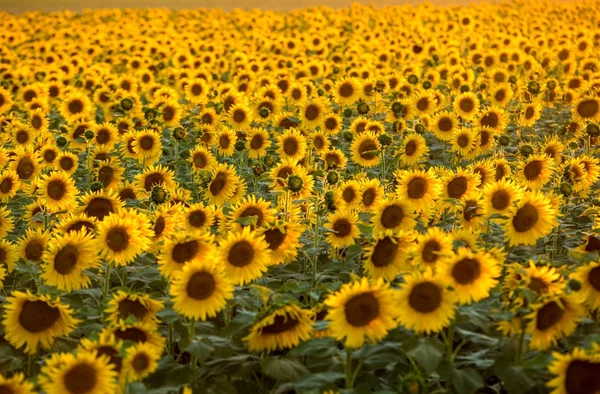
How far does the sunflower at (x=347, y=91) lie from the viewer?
30.5 ft

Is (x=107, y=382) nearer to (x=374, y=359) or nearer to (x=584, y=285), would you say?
(x=374, y=359)

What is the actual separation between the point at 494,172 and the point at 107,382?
144 inches

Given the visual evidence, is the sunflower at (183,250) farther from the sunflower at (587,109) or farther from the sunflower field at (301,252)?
the sunflower at (587,109)

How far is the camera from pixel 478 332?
3.97 m

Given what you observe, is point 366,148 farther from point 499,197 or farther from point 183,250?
point 183,250

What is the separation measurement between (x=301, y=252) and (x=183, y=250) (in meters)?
1.44

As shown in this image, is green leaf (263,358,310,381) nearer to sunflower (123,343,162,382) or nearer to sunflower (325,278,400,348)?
sunflower (325,278,400,348)

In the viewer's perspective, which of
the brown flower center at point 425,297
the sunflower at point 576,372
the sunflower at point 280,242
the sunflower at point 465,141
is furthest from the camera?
the sunflower at point 465,141

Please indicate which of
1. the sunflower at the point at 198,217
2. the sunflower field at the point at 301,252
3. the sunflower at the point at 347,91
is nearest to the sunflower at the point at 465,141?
the sunflower field at the point at 301,252

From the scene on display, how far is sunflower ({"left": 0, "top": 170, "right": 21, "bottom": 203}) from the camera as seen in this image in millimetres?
6141

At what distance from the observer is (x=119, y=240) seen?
4.48m

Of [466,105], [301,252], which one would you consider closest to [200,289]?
[301,252]

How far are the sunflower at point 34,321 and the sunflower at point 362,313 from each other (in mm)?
1308

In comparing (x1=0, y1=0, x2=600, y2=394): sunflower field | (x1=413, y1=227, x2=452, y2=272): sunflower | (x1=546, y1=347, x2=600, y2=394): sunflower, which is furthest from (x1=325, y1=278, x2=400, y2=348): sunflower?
(x1=546, y1=347, x2=600, y2=394): sunflower
